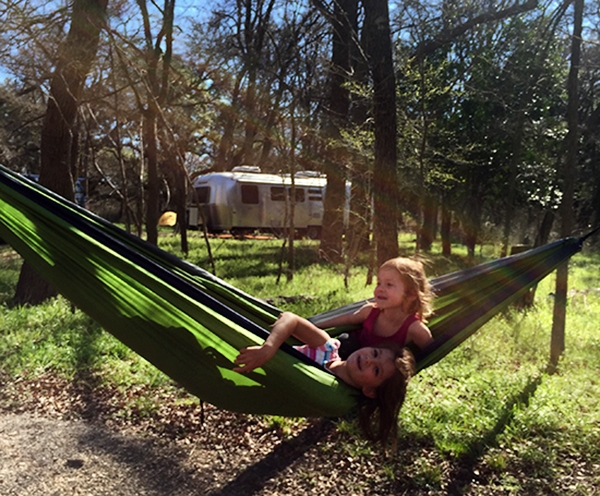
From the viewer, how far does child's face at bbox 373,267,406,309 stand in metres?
2.02

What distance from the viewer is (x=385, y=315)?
2.13 meters

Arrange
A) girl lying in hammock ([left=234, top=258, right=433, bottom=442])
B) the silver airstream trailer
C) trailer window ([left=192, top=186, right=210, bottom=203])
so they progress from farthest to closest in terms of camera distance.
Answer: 1. trailer window ([left=192, top=186, right=210, bottom=203])
2. the silver airstream trailer
3. girl lying in hammock ([left=234, top=258, right=433, bottom=442])

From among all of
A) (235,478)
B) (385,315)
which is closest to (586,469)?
(385,315)

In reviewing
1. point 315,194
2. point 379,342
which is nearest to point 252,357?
point 379,342

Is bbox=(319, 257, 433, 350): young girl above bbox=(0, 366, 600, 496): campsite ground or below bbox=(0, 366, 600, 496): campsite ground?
above

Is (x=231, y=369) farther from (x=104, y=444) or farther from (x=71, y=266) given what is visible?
(x=104, y=444)

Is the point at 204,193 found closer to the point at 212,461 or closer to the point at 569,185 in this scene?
the point at 569,185

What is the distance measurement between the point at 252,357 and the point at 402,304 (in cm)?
72

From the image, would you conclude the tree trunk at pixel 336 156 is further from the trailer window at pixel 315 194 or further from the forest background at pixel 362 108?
the trailer window at pixel 315 194

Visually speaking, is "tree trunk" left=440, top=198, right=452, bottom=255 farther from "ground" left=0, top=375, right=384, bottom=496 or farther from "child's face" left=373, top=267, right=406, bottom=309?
"child's face" left=373, top=267, right=406, bottom=309

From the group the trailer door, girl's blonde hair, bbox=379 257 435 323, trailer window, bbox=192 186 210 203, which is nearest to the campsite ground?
girl's blonde hair, bbox=379 257 435 323

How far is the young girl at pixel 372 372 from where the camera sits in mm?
1659

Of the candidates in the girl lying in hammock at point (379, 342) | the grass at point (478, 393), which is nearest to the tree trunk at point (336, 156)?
the grass at point (478, 393)

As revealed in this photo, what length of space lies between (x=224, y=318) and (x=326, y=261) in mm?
7299
